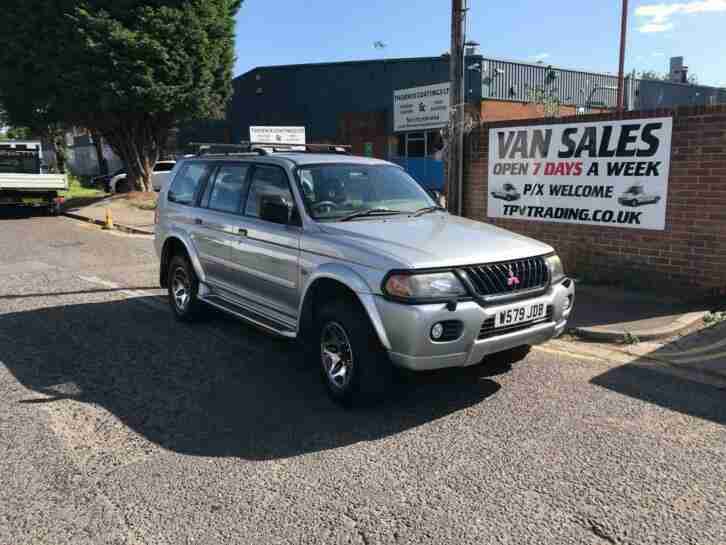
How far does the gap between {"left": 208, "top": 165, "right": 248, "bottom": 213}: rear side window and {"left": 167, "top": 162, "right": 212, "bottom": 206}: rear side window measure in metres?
0.31

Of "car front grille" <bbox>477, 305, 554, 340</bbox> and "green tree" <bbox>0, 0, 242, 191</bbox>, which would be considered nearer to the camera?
"car front grille" <bbox>477, 305, 554, 340</bbox>

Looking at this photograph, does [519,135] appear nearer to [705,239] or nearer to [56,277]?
[705,239]

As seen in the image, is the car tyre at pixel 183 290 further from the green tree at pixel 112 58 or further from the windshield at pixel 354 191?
the green tree at pixel 112 58

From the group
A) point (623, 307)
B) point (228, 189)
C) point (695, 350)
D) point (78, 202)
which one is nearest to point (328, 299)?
point (228, 189)

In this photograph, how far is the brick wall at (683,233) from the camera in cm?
699

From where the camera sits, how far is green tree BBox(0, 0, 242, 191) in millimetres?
19875

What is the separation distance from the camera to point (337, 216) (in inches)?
194

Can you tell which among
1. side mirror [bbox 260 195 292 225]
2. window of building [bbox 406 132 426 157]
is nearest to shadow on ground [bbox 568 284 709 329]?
side mirror [bbox 260 195 292 225]

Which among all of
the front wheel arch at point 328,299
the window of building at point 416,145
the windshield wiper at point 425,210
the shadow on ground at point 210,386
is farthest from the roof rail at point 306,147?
the window of building at point 416,145

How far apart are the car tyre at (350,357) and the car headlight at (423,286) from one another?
1.13 ft

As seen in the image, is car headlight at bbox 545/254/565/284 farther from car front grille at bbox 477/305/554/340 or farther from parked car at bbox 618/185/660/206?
parked car at bbox 618/185/660/206

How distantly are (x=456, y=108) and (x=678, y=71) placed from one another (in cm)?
4791

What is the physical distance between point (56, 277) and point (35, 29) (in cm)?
1506

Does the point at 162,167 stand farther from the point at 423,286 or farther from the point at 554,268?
the point at 423,286
